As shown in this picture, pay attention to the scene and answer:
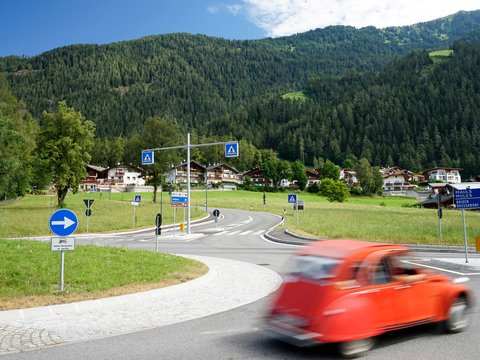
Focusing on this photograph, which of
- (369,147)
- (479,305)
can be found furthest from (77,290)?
(369,147)

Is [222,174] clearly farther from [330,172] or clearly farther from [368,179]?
[368,179]

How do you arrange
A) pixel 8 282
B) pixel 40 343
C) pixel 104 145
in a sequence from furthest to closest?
pixel 104 145 → pixel 8 282 → pixel 40 343

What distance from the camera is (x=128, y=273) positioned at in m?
11.8

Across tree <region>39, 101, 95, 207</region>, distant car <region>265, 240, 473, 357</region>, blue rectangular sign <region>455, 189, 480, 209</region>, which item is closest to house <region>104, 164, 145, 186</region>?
tree <region>39, 101, 95, 207</region>

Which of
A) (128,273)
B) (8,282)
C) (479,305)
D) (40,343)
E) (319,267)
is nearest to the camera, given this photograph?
(319,267)

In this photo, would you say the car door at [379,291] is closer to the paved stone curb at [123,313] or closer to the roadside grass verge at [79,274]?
the paved stone curb at [123,313]

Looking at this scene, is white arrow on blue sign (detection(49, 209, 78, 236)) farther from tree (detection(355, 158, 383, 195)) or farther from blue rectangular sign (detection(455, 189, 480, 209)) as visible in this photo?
tree (detection(355, 158, 383, 195))

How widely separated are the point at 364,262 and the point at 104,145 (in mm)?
163253

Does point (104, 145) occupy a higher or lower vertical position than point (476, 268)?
higher

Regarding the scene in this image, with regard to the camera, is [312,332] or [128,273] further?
[128,273]

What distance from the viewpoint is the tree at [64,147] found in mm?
47781

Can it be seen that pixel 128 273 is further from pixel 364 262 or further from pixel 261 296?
pixel 364 262

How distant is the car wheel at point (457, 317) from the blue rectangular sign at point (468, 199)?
9.58m

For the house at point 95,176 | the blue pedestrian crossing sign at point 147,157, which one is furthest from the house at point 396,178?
the blue pedestrian crossing sign at point 147,157
